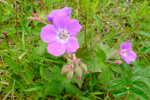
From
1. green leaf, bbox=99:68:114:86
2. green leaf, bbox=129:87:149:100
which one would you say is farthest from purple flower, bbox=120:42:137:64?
green leaf, bbox=129:87:149:100

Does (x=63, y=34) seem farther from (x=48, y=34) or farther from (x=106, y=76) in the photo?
(x=106, y=76)

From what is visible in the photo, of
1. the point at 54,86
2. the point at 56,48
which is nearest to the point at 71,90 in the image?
the point at 54,86

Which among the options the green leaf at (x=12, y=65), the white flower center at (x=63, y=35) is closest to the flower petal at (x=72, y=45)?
the white flower center at (x=63, y=35)

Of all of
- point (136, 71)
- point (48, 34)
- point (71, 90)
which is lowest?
point (71, 90)

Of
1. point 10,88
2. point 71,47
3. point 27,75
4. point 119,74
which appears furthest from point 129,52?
point 10,88

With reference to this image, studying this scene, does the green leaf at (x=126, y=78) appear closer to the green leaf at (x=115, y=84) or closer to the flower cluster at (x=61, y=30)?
the green leaf at (x=115, y=84)

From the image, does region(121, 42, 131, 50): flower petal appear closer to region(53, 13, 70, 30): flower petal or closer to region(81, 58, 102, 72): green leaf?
region(81, 58, 102, 72): green leaf

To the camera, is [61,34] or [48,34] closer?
[48,34]
